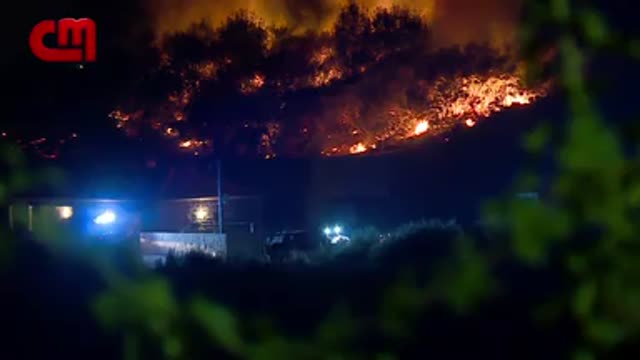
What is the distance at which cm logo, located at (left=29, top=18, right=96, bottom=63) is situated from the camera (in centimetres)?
3094

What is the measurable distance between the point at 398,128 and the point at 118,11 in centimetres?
1141

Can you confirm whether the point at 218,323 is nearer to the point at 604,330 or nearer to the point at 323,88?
the point at 604,330

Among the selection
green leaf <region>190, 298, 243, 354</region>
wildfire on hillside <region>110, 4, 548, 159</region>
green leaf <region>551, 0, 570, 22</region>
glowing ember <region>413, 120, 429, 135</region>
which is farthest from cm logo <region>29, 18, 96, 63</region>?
green leaf <region>551, 0, 570, 22</region>

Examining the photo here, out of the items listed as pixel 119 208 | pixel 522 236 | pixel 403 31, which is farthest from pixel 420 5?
pixel 522 236

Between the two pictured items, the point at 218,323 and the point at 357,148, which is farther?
the point at 357,148

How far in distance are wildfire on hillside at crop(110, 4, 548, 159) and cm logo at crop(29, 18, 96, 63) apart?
272 centimetres

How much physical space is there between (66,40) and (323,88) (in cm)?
994

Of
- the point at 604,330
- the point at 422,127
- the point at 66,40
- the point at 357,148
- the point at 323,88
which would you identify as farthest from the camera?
the point at 422,127

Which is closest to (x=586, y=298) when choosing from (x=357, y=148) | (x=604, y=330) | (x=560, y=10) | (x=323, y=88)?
(x=604, y=330)

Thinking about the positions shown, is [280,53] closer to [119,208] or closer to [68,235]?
[119,208]

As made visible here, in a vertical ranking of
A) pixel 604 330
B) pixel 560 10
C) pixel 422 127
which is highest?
pixel 422 127

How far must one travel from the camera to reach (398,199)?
2981cm

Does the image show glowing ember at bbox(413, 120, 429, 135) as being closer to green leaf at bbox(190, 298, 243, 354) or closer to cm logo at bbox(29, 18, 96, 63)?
cm logo at bbox(29, 18, 96, 63)

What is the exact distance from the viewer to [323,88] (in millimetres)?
36625
